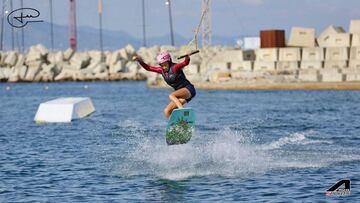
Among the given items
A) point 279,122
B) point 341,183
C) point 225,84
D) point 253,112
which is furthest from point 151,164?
point 225,84

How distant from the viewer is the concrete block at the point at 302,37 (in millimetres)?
107812

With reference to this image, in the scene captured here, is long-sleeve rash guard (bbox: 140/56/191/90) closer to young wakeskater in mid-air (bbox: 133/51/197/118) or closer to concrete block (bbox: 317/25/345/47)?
young wakeskater in mid-air (bbox: 133/51/197/118)

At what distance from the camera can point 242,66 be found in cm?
10519

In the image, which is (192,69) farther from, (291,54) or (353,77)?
(353,77)

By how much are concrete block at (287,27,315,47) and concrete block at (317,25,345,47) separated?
46.9 inches

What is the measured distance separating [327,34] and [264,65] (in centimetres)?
1014

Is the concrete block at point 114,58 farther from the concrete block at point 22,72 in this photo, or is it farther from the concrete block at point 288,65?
the concrete block at point 288,65

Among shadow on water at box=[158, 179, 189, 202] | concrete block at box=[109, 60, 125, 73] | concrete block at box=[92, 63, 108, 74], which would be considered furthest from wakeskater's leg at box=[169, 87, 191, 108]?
concrete block at box=[109, 60, 125, 73]

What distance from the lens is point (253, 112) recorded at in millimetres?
55562

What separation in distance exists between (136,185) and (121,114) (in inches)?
1353

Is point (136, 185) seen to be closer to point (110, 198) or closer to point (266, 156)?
point (110, 198)

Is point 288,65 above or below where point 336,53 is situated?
below

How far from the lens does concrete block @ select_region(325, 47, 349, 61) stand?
330ft

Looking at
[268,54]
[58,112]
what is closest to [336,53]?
[268,54]
